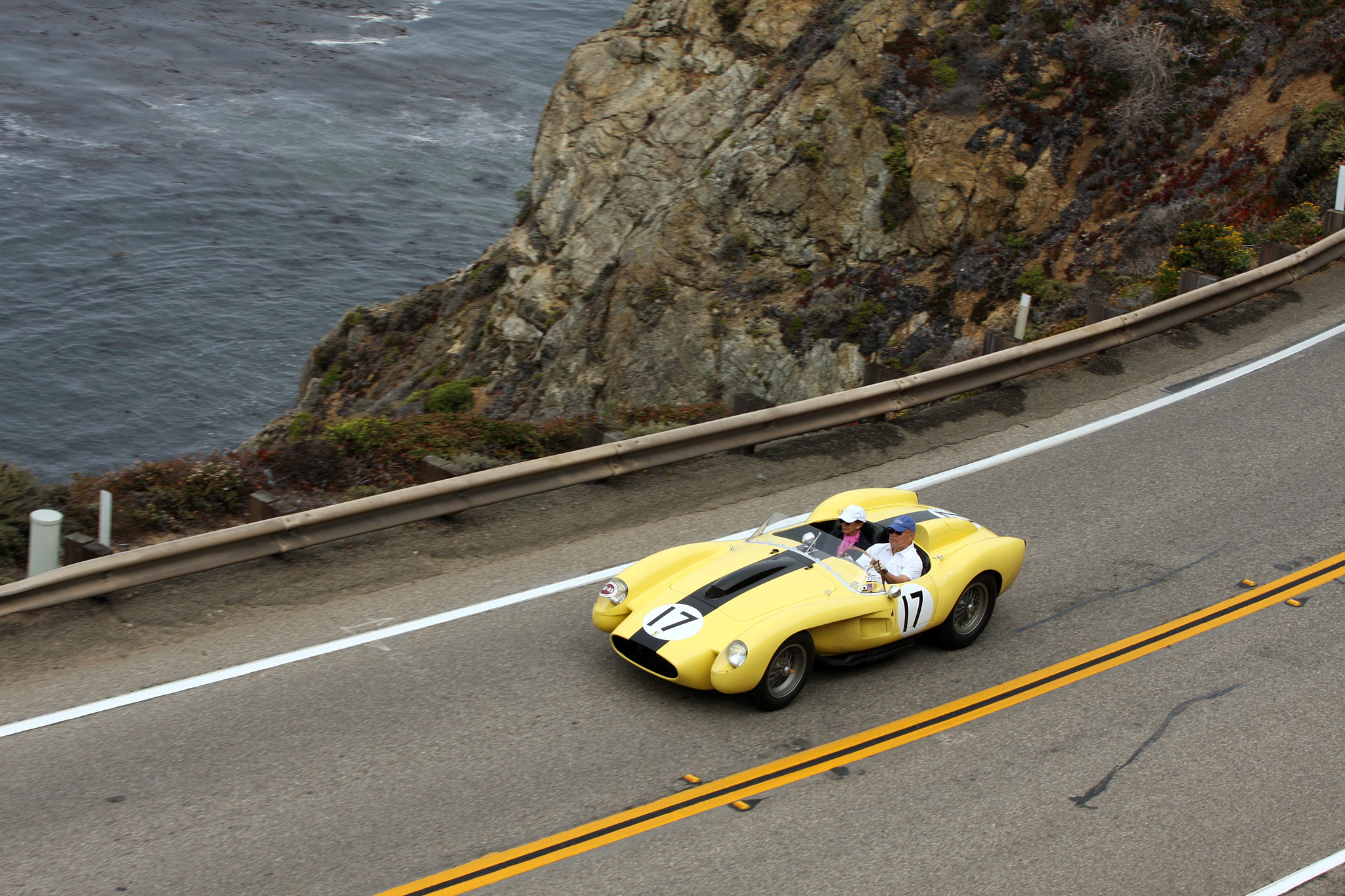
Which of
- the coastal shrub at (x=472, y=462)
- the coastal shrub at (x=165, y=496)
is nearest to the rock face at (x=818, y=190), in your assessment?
the coastal shrub at (x=472, y=462)

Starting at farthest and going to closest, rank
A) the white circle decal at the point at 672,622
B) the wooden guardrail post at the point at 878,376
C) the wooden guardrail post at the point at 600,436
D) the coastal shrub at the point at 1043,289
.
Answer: the coastal shrub at the point at 1043,289 → the wooden guardrail post at the point at 878,376 → the wooden guardrail post at the point at 600,436 → the white circle decal at the point at 672,622

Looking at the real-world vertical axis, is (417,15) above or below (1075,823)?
above

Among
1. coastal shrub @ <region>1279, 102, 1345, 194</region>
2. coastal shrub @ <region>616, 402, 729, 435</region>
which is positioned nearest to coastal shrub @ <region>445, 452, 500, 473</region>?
coastal shrub @ <region>616, 402, 729, 435</region>

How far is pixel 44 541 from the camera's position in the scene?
26.1 ft

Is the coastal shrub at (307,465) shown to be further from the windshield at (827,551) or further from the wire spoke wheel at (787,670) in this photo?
the wire spoke wheel at (787,670)

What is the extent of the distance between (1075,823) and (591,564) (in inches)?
163

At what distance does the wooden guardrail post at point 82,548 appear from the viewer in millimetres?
8094

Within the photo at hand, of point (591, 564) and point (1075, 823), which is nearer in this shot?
point (1075, 823)

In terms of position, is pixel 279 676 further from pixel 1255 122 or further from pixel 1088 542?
pixel 1255 122

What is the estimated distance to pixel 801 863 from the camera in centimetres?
606

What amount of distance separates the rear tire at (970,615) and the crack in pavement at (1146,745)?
55.0 inches

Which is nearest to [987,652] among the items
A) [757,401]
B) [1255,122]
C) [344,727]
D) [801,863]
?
[801,863]

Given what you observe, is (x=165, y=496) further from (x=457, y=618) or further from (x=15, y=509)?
(x=457, y=618)

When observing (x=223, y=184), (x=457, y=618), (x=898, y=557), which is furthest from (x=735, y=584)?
(x=223, y=184)
